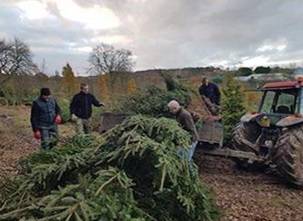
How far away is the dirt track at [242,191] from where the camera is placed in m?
5.68

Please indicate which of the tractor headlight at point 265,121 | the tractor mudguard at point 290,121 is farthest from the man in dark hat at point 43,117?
the tractor mudguard at point 290,121

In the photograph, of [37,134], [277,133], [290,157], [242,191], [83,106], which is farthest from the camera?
[83,106]

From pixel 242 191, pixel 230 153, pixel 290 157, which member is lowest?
pixel 242 191

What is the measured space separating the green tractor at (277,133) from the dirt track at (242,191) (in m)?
0.30

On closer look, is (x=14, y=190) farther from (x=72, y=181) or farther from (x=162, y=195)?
(x=162, y=195)

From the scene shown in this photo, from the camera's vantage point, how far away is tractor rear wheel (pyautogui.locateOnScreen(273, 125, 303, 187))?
691cm

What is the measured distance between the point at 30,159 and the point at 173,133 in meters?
1.52

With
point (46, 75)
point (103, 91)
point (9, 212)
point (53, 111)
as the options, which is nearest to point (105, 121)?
point (53, 111)

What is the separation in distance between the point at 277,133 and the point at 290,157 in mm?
987

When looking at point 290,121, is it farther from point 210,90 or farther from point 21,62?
point 21,62

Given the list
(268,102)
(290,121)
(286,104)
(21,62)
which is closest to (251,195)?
(290,121)

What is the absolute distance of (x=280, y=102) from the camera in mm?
8406

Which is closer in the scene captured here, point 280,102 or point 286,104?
point 286,104

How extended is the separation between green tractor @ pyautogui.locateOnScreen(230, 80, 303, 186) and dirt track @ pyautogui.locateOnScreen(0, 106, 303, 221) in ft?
0.97
